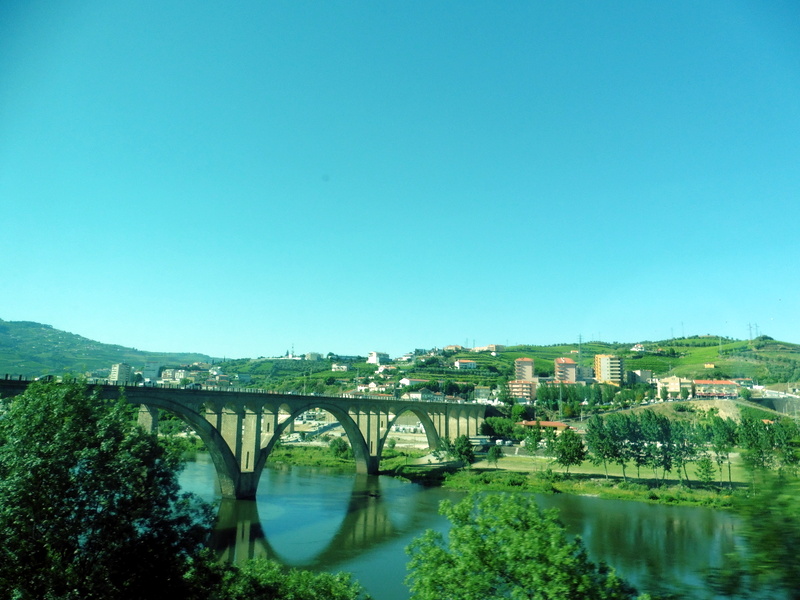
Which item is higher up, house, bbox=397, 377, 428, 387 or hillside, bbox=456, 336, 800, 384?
hillside, bbox=456, 336, 800, 384

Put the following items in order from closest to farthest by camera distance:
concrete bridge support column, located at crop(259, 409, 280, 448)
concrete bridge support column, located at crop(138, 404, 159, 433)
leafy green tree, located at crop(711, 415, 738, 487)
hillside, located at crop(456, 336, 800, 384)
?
concrete bridge support column, located at crop(138, 404, 159, 433)
leafy green tree, located at crop(711, 415, 738, 487)
concrete bridge support column, located at crop(259, 409, 280, 448)
hillside, located at crop(456, 336, 800, 384)

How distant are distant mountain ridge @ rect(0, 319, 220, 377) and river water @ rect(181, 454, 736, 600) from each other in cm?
3906

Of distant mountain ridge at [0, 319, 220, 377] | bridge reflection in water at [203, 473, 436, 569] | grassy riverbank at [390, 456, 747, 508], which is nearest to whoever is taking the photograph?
bridge reflection in water at [203, 473, 436, 569]

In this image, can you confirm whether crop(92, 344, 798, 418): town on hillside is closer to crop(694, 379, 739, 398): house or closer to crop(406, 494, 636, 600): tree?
crop(694, 379, 739, 398): house

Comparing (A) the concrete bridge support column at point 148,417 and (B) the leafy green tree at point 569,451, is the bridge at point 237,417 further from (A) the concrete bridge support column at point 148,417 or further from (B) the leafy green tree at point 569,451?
(B) the leafy green tree at point 569,451

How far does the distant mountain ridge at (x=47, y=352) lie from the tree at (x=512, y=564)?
60442mm

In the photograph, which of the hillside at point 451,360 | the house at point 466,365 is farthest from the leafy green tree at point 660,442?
the house at point 466,365

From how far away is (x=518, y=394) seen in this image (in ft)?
310

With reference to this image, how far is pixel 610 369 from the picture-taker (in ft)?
344

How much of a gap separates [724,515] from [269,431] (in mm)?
27910

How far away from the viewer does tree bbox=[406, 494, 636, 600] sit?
7738 mm

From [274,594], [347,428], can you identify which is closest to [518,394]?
[347,428]

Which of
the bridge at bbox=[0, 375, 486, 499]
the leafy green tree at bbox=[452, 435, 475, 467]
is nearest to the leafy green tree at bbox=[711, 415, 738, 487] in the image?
the leafy green tree at bbox=[452, 435, 475, 467]

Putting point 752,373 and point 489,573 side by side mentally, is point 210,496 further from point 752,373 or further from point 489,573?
point 752,373
